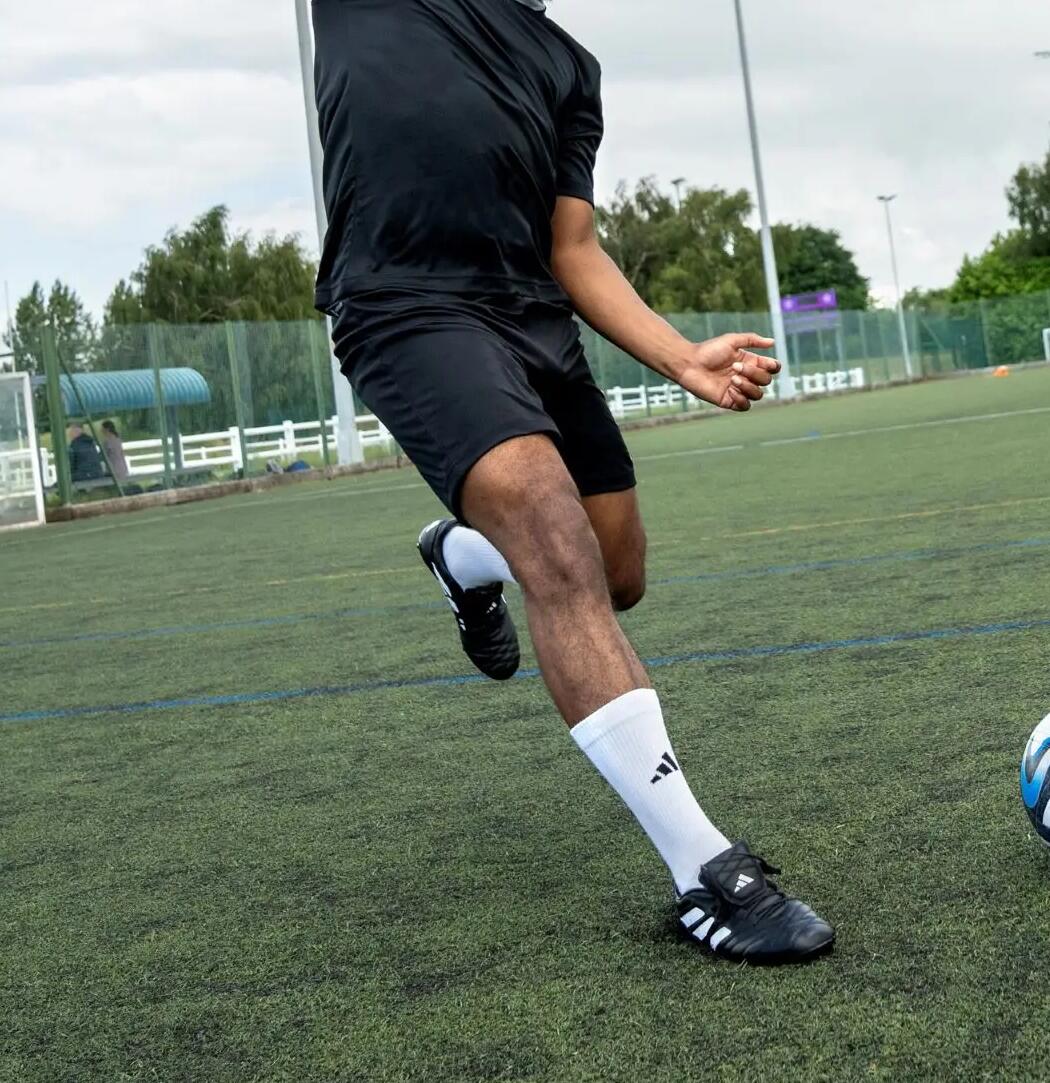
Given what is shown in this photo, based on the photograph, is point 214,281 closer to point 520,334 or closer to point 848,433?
point 848,433

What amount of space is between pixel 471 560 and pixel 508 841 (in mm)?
1074

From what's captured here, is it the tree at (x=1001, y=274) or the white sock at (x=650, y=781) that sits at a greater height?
the tree at (x=1001, y=274)

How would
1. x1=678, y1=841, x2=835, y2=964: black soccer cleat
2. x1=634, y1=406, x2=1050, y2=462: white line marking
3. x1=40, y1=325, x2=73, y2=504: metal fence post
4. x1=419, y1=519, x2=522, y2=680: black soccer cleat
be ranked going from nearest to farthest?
x1=678, y1=841, x2=835, y2=964: black soccer cleat → x1=419, y1=519, x2=522, y2=680: black soccer cleat → x1=634, y1=406, x2=1050, y2=462: white line marking → x1=40, y1=325, x2=73, y2=504: metal fence post

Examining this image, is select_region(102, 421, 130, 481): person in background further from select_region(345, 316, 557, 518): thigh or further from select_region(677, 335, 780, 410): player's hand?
select_region(677, 335, 780, 410): player's hand

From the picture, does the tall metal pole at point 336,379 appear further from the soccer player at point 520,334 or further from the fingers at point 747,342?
the fingers at point 747,342

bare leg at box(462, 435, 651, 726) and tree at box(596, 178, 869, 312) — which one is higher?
tree at box(596, 178, 869, 312)

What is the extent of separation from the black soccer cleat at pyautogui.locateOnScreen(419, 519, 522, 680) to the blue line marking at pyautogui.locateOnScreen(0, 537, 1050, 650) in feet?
10.3

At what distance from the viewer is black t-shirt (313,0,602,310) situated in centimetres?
351

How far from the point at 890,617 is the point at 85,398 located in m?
18.1

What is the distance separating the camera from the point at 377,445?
98.8ft

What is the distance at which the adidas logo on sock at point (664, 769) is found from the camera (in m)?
3.12

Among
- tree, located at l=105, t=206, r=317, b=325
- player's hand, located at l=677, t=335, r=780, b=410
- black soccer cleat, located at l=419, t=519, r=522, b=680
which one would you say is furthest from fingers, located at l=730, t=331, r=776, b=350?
tree, located at l=105, t=206, r=317, b=325

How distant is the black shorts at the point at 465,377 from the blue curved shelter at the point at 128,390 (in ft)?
65.1

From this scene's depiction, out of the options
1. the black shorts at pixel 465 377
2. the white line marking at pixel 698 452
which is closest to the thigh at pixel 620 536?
the black shorts at pixel 465 377
